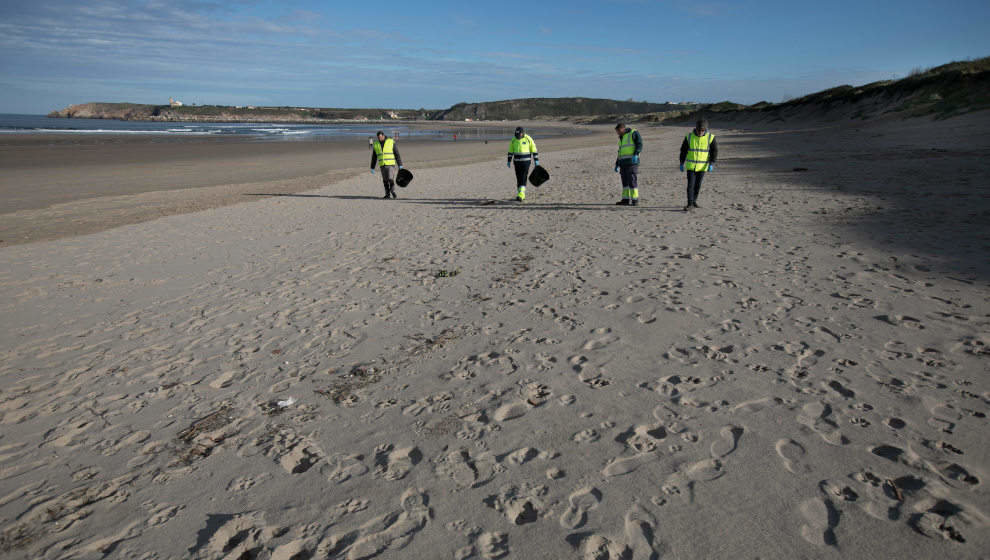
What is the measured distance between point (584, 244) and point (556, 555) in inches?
254

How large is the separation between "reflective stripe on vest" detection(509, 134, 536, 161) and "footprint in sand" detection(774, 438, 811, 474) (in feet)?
34.5

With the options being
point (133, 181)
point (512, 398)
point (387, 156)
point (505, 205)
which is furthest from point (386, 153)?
point (512, 398)

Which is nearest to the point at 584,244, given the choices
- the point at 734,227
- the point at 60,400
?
the point at 734,227

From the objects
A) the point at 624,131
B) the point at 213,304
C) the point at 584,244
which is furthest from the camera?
the point at 624,131

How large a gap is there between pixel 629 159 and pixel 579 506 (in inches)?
386

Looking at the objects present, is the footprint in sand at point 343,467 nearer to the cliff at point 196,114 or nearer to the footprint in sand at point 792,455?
the footprint in sand at point 792,455

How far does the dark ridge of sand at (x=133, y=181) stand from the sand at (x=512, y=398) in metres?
3.99

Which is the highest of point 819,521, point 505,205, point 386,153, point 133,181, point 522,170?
point 386,153

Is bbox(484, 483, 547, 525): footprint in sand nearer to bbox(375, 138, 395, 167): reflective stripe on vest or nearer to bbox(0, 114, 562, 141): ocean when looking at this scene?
bbox(375, 138, 395, 167): reflective stripe on vest

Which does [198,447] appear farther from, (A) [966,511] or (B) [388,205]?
(B) [388,205]

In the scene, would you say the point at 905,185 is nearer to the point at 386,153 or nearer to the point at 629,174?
the point at 629,174

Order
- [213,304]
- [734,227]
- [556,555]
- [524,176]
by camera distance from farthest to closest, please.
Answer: [524,176]
[734,227]
[213,304]
[556,555]

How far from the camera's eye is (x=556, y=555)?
258cm

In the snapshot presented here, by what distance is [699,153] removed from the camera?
1084 centimetres
